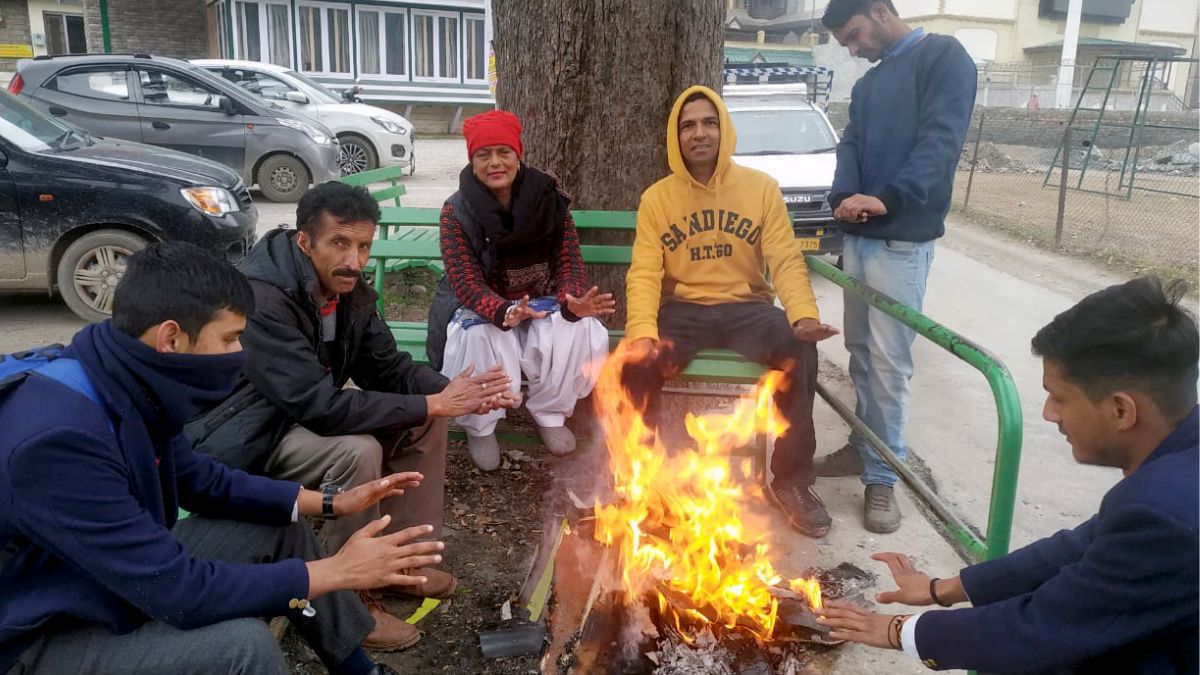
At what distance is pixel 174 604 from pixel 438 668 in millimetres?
1193

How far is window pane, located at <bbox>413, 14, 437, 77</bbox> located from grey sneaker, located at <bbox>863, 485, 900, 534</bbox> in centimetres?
2390

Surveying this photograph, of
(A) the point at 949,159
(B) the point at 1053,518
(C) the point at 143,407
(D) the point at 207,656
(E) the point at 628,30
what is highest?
(E) the point at 628,30

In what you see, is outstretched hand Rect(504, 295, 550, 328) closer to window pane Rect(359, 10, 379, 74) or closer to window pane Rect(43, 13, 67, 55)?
window pane Rect(359, 10, 379, 74)

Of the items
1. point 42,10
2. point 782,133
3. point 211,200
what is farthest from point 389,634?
point 42,10

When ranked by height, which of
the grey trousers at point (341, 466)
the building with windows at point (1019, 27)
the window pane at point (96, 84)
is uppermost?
the building with windows at point (1019, 27)

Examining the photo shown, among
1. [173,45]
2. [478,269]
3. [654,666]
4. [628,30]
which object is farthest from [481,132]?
[173,45]

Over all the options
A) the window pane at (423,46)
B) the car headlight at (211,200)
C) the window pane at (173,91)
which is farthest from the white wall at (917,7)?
the car headlight at (211,200)

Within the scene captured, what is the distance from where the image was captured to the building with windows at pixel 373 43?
24.0m

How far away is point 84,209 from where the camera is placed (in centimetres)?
660

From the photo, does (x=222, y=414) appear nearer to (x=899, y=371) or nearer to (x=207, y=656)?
(x=207, y=656)

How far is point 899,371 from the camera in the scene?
408 cm

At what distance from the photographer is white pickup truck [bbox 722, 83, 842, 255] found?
886 cm

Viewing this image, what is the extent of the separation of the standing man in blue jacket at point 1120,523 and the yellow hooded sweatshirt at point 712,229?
2228 mm

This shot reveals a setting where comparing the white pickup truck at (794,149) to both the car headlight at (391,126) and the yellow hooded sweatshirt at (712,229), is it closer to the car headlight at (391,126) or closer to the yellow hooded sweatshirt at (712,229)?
the yellow hooded sweatshirt at (712,229)
